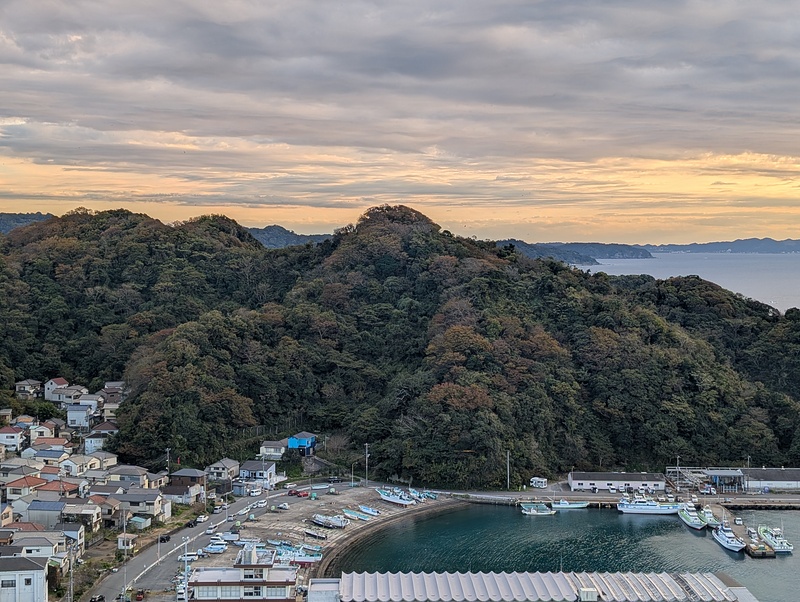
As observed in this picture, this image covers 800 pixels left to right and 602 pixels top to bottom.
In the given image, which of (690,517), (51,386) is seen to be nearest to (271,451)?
(51,386)

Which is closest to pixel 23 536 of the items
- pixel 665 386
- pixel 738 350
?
pixel 665 386

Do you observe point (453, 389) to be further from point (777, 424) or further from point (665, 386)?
point (777, 424)

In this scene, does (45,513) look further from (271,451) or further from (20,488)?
(271,451)

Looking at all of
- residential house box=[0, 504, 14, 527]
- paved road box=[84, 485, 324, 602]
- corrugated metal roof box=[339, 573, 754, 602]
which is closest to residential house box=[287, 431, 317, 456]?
paved road box=[84, 485, 324, 602]

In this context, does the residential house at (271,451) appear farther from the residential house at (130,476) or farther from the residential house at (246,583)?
the residential house at (246,583)

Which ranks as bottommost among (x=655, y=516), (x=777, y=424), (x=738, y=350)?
(x=655, y=516)

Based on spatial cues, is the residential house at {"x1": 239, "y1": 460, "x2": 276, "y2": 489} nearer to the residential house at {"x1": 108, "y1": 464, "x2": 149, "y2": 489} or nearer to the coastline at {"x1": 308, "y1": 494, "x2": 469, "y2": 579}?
the residential house at {"x1": 108, "y1": 464, "x2": 149, "y2": 489}
